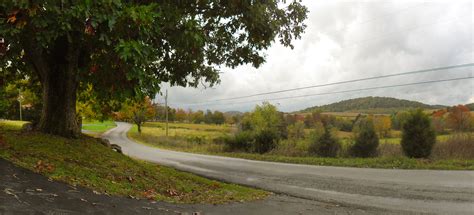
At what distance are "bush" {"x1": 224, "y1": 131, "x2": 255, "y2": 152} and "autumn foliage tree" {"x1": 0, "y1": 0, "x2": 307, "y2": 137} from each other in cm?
2001

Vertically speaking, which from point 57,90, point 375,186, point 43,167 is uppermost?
point 57,90

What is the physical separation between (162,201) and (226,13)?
5196 millimetres

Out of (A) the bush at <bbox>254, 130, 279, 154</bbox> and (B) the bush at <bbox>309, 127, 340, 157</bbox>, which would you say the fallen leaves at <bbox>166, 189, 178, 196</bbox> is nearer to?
(B) the bush at <bbox>309, 127, 340, 157</bbox>

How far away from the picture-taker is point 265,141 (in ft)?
108

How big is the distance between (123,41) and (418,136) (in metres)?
19.9

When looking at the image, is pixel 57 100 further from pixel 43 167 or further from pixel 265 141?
pixel 265 141

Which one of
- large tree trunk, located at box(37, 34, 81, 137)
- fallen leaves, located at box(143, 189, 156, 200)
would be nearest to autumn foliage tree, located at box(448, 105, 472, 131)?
fallen leaves, located at box(143, 189, 156, 200)

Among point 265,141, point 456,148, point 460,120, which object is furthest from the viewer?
point 265,141

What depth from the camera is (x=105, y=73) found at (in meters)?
7.80

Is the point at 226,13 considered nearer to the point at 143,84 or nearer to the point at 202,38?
the point at 202,38

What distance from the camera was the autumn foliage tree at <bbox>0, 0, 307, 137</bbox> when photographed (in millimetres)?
6090

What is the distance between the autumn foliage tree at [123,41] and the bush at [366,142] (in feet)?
47.0

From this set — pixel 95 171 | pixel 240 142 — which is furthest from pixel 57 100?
pixel 240 142

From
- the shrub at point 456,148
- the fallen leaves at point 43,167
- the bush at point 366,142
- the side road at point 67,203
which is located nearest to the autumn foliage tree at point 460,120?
the shrub at point 456,148
